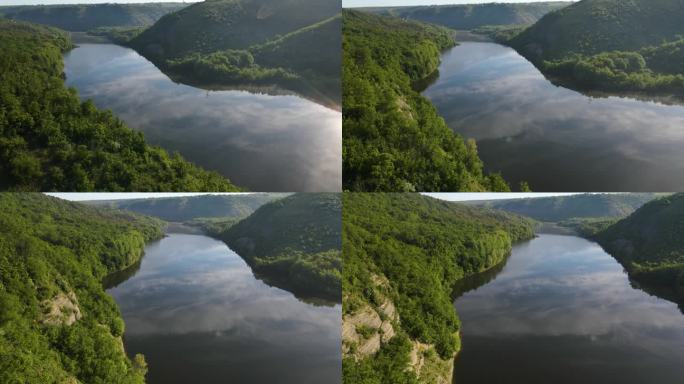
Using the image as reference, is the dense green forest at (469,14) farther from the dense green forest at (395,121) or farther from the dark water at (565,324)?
the dark water at (565,324)

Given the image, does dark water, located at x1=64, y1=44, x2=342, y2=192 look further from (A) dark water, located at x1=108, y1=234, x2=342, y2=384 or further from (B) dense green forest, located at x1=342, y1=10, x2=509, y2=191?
(A) dark water, located at x1=108, y1=234, x2=342, y2=384

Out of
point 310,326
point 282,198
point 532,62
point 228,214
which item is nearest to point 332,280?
point 310,326

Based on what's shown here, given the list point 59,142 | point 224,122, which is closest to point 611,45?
point 224,122

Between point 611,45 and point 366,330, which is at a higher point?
point 611,45

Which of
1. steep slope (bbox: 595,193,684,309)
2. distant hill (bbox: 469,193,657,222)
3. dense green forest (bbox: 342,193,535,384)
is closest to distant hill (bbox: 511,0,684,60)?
distant hill (bbox: 469,193,657,222)

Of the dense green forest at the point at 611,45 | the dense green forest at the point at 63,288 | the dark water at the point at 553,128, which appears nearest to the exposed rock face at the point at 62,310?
the dense green forest at the point at 63,288

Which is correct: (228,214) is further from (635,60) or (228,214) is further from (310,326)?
(635,60)

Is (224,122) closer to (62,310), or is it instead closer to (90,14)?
(90,14)
